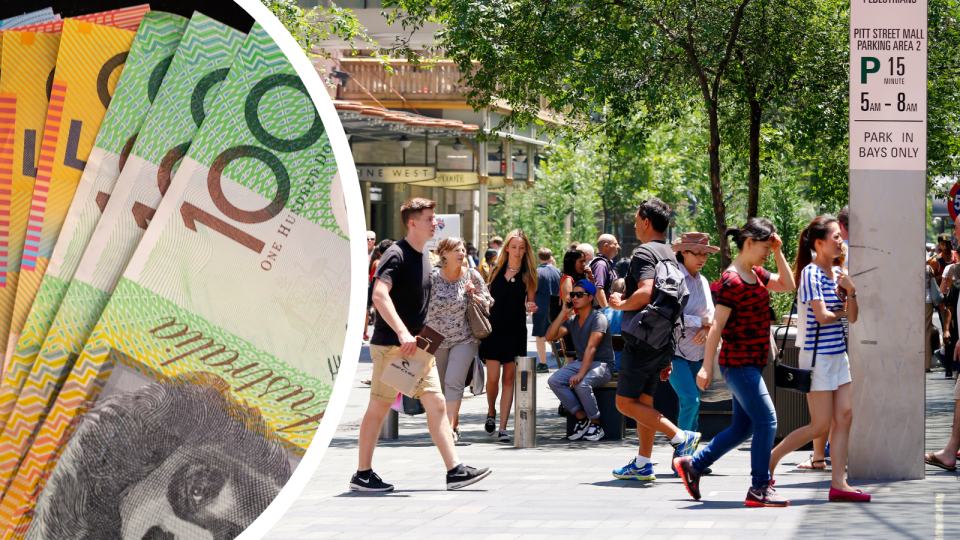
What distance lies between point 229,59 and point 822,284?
4437 millimetres

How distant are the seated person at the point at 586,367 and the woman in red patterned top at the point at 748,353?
291 centimetres

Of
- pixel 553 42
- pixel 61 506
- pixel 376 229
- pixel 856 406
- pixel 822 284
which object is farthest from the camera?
pixel 376 229

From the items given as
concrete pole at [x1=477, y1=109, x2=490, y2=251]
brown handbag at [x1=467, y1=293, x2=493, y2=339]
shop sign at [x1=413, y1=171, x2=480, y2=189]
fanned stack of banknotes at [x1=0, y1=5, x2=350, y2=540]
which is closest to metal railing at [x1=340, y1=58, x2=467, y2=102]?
concrete pole at [x1=477, y1=109, x2=490, y2=251]

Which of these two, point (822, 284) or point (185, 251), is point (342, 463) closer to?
point (822, 284)

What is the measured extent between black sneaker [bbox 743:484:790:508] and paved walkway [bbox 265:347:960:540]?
6 centimetres

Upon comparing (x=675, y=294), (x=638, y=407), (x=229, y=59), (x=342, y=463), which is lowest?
(x=342, y=463)

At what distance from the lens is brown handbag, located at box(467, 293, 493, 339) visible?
8.95 metres

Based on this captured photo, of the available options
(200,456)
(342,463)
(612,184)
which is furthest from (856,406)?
(612,184)

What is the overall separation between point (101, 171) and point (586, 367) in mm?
6765

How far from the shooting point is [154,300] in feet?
8.75

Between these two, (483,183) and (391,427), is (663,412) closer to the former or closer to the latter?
(391,427)

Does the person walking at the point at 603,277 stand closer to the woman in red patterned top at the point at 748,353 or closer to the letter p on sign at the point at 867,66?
the woman in red patterned top at the point at 748,353

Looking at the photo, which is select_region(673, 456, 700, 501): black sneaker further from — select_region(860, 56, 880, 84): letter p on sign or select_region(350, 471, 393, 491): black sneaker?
select_region(860, 56, 880, 84): letter p on sign

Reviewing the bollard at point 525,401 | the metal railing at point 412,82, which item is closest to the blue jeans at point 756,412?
the bollard at point 525,401
